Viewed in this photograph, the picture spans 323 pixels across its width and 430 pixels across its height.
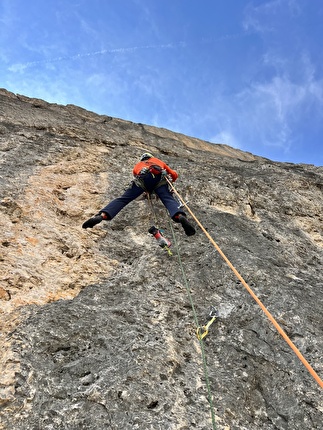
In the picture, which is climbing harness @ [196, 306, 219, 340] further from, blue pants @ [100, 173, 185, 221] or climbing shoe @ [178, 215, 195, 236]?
blue pants @ [100, 173, 185, 221]

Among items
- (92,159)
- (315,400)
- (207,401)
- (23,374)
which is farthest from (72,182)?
(315,400)

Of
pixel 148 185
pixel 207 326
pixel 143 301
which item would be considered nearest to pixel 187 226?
pixel 148 185

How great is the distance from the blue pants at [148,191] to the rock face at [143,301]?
49 cm

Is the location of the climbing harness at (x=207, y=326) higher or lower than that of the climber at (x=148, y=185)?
lower

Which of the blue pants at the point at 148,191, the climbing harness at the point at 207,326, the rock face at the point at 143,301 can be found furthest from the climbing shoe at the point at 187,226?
the climbing harness at the point at 207,326

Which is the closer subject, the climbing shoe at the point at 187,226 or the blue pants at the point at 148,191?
the climbing shoe at the point at 187,226

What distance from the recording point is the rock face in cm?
355

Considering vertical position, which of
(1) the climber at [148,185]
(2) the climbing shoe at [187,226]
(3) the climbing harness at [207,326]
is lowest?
(3) the climbing harness at [207,326]

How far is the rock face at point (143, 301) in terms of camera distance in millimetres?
3551

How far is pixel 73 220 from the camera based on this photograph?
6840 mm

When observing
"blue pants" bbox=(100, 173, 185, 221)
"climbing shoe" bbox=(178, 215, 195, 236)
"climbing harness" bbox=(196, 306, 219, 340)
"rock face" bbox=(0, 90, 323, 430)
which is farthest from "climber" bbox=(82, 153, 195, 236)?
"climbing harness" bbox=(196, 306, 219, 340)

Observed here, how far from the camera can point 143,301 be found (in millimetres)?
5016

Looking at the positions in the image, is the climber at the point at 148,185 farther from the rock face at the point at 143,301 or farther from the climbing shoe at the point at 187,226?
the rock face at the point at 143,301

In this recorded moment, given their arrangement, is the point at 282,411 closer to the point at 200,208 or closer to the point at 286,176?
the point at 200,208
